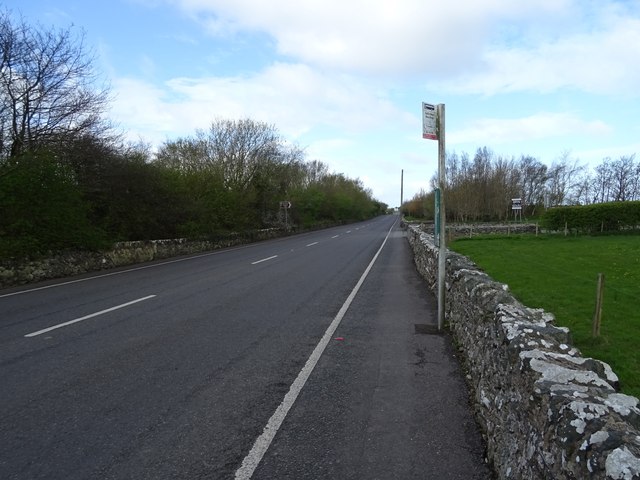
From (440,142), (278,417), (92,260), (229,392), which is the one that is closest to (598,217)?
(440,142)

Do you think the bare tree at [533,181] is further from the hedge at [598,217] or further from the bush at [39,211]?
the bush at [39,211]

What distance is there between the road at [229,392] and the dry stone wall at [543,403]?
0.41 metres

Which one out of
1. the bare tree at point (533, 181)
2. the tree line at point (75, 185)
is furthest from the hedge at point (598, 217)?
the bare tree at point (533, 181)

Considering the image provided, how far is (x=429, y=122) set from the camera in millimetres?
7535

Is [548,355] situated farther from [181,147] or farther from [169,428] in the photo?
[181,147]

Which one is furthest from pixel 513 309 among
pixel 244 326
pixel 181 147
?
pixel 181 147

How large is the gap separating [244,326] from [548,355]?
5457 millimetres

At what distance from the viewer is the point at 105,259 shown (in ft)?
59.2

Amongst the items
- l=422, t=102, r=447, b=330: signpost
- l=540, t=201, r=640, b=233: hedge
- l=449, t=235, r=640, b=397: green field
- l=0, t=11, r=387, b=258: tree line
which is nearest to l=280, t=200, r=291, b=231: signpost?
l=0, t=11, r=387, b=258: tree line

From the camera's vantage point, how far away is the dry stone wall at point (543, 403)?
203 centimetres

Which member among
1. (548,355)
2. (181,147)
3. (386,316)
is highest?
(181,147)

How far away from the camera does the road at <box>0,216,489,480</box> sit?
355 centimetres

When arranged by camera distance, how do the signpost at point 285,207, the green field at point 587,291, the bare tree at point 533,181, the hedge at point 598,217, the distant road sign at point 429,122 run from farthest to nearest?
1. the bare tree at point 533,181
2. the signpost at point 285,207
3. the hedge at point 598,217
4. the distant road sign at point 429,122
5. the green field at point 587,291

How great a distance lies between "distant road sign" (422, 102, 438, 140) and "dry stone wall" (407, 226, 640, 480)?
11.0ft
